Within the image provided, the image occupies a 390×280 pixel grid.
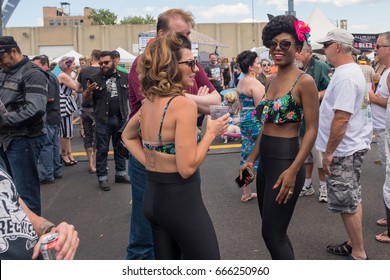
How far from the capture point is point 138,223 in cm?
299

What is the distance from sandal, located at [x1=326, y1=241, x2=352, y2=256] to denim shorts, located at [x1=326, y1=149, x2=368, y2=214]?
0.50 m

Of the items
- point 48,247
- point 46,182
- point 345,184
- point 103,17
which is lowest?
point 46,182

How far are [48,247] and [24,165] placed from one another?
8.79 feet

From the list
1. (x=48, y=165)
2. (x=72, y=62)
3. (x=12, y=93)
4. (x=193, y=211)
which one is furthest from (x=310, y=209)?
(x=72, y=62)

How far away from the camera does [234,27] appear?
50.2m

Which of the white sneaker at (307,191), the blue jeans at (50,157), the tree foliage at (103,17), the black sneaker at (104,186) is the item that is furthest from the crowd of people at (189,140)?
the tree foliage at (103,17)

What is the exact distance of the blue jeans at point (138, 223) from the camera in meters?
2.91

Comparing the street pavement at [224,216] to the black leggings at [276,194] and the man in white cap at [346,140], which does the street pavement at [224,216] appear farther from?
the black leggings at [276,194]

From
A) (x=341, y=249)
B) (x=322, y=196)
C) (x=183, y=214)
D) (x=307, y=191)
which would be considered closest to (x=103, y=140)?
(x=307, y=191)

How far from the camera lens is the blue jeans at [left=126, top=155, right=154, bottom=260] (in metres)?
2.91

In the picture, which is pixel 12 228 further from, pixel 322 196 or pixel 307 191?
pixel 307 191

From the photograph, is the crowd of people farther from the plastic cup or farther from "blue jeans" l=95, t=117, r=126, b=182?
"blue jeans" l=95, t=117, r=126, b=182

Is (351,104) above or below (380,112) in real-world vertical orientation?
above

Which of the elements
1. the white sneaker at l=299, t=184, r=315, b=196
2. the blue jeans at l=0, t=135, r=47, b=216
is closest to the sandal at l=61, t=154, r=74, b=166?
the blue jeans at l=0, t=135, r=47, b=216
